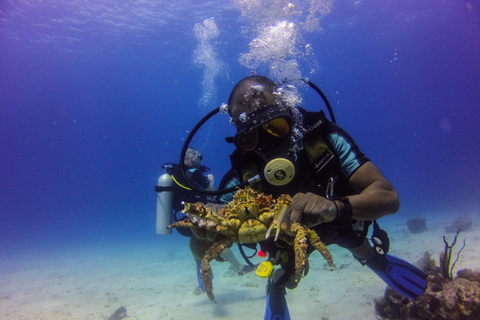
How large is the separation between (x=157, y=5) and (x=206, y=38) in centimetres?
802

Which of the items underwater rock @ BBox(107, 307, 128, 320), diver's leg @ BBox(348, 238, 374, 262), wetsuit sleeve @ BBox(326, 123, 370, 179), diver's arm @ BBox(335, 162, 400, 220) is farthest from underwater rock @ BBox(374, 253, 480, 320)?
underwater rock @ BBox(107, 307, 128, 320)

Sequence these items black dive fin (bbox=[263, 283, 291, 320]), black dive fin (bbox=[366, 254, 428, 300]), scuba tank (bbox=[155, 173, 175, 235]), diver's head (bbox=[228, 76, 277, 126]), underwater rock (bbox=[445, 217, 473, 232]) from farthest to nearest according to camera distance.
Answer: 1. underwater rock (bbox=[445, 217, 473, 232])
2. scuba tank (bbox=[155, 173, 175, 235])
3. black dive fin (bbox=[366, 254, 428, 300])
4. black dive fin (bbox=[263, 283, 291, 320])
5. diver's head (bbox=[228, 76, 277, 126])

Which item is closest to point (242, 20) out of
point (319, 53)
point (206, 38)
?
point (206, 38)

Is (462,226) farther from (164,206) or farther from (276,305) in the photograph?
(164,206)

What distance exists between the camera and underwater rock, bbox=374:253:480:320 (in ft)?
10.3

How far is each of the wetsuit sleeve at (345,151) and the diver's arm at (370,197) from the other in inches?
2.6

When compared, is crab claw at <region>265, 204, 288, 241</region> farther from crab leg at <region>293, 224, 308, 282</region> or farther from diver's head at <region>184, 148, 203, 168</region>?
diver's head at <region>184, 148, 203, 168</region>

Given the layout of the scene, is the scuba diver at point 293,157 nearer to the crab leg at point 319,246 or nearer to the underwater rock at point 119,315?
the crab leg at point 319,246

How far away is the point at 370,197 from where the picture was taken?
193 cm

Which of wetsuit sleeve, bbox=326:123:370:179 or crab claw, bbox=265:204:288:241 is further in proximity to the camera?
wetsuit sleeve, bbox=326:123:370:179

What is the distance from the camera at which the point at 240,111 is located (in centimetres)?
257

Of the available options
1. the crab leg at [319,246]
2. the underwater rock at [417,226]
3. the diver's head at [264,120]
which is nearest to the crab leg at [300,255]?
the crab leg at [319,246]

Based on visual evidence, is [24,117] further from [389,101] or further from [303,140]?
[389,101]

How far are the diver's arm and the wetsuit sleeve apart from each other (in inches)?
2.6
